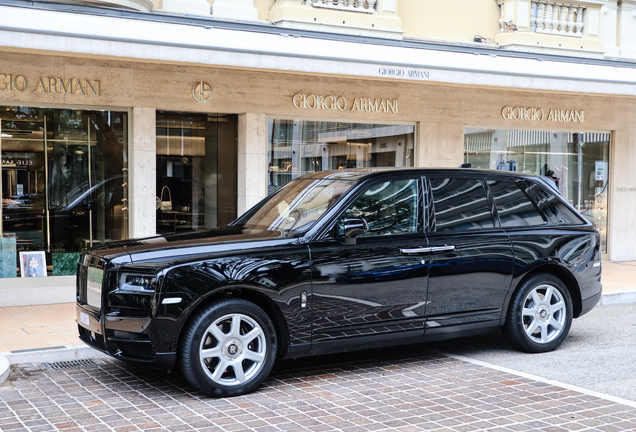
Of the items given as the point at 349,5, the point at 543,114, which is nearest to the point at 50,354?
the point at 349,5

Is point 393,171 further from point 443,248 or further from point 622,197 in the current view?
point 622,197

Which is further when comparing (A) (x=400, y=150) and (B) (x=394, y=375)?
(A) (x=400, y=150)

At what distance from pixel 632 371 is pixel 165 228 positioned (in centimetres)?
704

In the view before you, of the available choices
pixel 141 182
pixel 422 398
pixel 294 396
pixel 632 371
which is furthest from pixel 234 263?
pixel 141 182

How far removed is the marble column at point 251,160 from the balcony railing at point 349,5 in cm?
208

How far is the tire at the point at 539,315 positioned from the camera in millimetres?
6699

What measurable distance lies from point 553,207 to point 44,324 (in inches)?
228

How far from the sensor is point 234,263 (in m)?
5.43

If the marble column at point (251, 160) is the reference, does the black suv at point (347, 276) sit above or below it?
below

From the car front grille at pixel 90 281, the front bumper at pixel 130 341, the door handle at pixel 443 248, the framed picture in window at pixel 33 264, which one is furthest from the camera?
the framed picture in window at pixel 33 264

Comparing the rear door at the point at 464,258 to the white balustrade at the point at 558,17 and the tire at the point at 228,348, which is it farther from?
the white balustrade at the point at 558,17

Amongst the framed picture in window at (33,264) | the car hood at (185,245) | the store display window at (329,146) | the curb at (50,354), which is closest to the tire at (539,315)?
the car hood at (185,245)

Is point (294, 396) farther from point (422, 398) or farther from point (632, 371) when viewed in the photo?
point (632, 371)

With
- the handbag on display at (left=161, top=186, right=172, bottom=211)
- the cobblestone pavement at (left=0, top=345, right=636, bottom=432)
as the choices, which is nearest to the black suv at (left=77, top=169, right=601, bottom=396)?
the cobblestone pavement at (left=0, top=345, right=636, bottom=432)
